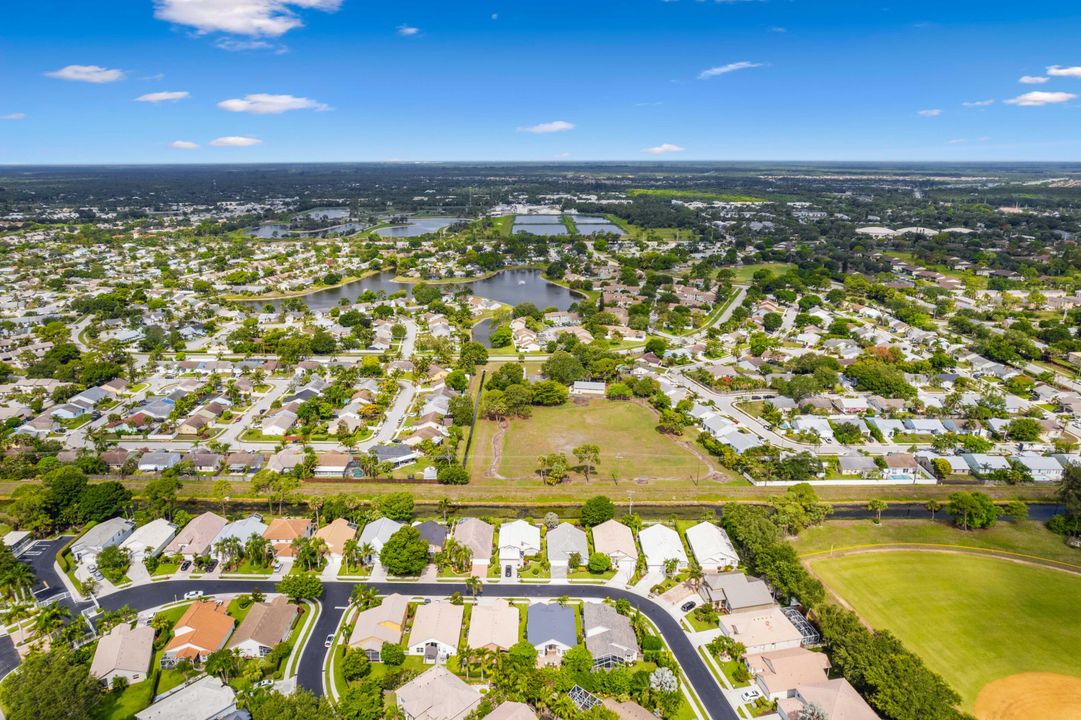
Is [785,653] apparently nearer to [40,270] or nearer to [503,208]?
[40,270]

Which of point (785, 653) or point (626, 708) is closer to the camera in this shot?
point (626, 708)

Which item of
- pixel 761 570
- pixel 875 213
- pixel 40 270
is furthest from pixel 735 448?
pixel 875 213

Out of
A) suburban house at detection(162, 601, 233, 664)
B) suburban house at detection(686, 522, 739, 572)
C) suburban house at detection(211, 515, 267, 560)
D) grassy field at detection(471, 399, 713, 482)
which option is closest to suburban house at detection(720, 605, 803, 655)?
suburban house at detection(686, 522, 739, 572)

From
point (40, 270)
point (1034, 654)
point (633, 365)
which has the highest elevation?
point (40, 270)

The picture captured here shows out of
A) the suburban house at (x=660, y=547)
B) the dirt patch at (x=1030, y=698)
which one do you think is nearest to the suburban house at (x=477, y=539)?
the suburban house at (x=660, y=547)

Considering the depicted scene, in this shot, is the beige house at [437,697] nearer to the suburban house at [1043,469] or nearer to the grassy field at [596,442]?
the grassy field at [596,442]

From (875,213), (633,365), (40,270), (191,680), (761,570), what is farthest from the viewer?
(875,213)
